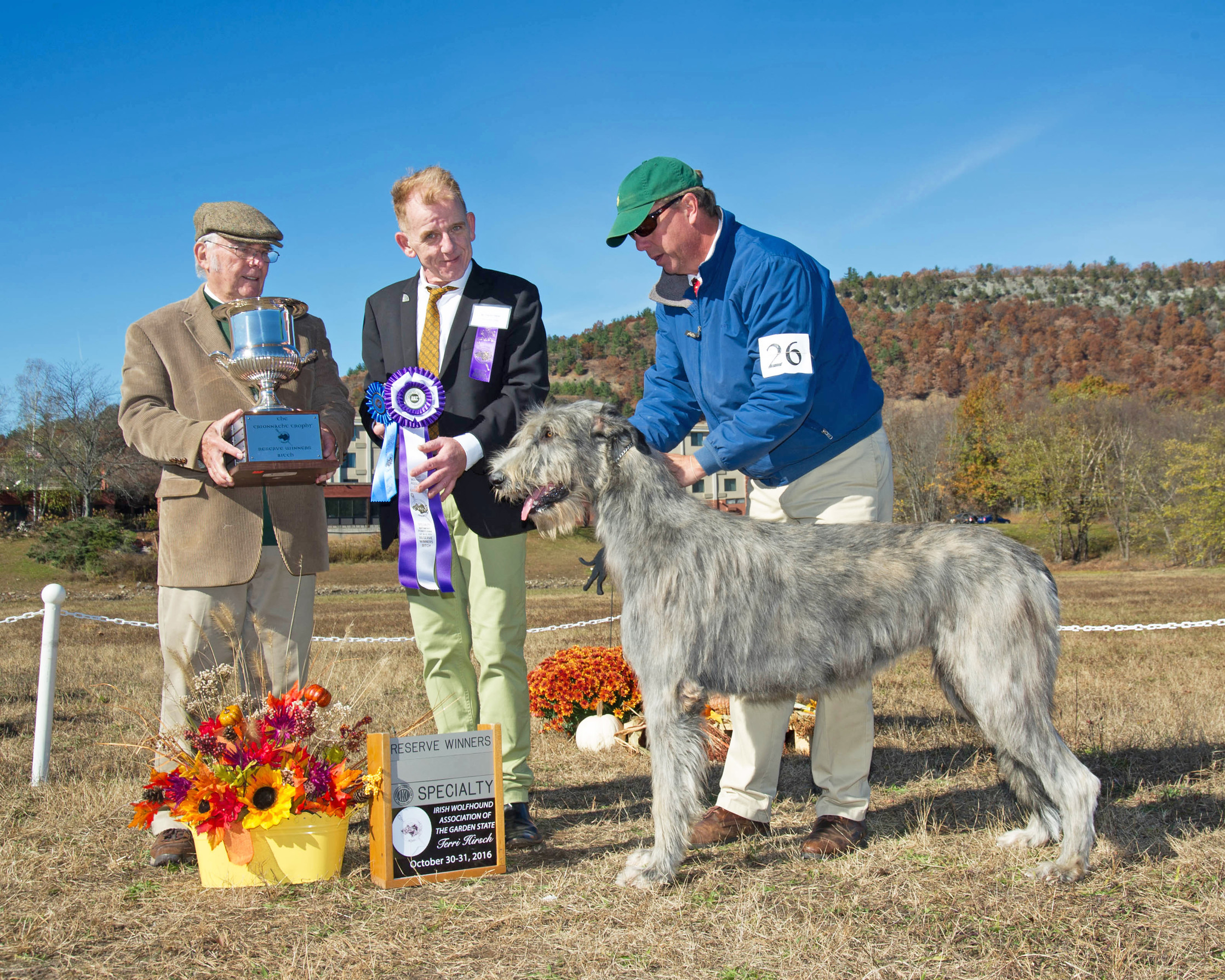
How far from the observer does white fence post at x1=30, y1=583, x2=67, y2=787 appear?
5605mm

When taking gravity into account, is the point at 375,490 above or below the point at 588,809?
above

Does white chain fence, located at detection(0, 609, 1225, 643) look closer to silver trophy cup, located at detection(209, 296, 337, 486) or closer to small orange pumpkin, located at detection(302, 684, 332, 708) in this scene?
small orange pumpkin, located at detection(302, 684, 332, 708)

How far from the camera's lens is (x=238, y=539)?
Answer: 4.29 meters

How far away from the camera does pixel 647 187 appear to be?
4.33 meters

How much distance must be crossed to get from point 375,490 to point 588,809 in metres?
2.27

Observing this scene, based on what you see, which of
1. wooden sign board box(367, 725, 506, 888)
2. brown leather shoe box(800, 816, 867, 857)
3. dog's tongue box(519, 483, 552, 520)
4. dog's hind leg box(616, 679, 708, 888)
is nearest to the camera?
dog's hind leg box(616, 679, 708, 888)

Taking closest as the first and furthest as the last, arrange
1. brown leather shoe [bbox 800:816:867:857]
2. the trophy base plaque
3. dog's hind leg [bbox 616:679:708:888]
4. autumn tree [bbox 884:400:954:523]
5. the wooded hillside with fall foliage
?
1. dog's hind leg [bbox 616:679:708:888]
2. the trophy base plaque
3. brown leather shoe [bbox 800:816:867:857]
4. autumn tree [bbox 884:400:954:523]
5. the wooded hillside with fall foliage

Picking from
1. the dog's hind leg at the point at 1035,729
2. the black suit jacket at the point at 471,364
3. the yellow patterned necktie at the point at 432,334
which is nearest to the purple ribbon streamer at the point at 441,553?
the black suit jacket at the point at 471,364

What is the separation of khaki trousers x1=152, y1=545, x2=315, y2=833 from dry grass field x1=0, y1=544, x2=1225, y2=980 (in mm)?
436

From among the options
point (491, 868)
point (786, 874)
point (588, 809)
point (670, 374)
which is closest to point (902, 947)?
point (786, 874)

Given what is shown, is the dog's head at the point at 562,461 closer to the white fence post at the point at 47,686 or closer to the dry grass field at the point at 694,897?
Result: the dry grass field at the point at 694,897

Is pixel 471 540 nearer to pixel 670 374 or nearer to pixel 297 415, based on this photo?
pixel 297 415

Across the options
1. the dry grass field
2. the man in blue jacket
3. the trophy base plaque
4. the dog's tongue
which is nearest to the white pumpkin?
the dry grass field

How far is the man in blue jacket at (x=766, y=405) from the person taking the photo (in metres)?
4.21
